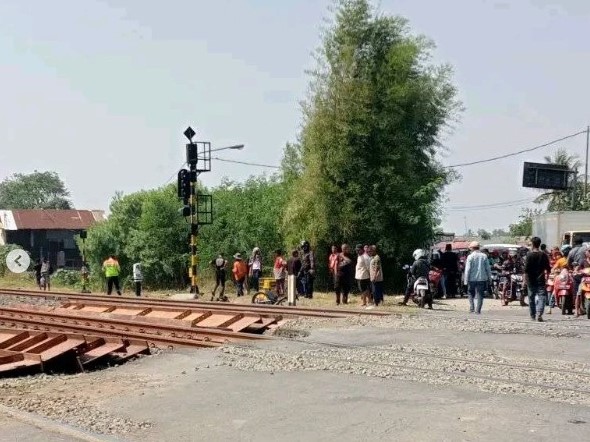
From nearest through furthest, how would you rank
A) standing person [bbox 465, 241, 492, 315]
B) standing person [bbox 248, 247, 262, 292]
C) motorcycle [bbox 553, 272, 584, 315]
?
motorcycle [bbox 553, 272, 584, 315] < standing person [bbox 465, 241, 492, 315] < standing person [bbox 248, 247, 262, 292]

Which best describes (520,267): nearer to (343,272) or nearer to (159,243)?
(343,272)

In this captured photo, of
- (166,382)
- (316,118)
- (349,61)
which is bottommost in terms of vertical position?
(166,382)

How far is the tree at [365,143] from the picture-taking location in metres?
29.8

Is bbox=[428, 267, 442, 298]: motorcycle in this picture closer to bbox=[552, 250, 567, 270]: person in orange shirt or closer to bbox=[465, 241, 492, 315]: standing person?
bbox=[552, 250, 567, 270]: person in orange shirt

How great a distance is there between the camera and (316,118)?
100 ft

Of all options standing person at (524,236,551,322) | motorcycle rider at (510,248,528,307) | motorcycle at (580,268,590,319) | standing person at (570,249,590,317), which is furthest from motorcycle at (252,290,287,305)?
motorcycle at (580,268,590,319)

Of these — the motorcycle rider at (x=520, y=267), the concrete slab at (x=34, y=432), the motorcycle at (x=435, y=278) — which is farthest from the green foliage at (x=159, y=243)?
the concrete slab at (x=34, y=432)

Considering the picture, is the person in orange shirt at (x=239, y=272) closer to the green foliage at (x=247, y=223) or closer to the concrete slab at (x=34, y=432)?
the green foliage at (x=247, y=223)

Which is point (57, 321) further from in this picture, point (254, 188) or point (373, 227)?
point (254, 188)

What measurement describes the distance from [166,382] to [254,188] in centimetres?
2928

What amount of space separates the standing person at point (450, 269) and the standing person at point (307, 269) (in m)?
3.82

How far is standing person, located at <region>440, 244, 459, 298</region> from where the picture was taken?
24781mm

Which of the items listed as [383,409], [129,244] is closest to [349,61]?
[129,244]

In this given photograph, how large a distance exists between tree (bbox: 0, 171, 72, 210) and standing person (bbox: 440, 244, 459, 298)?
121m
